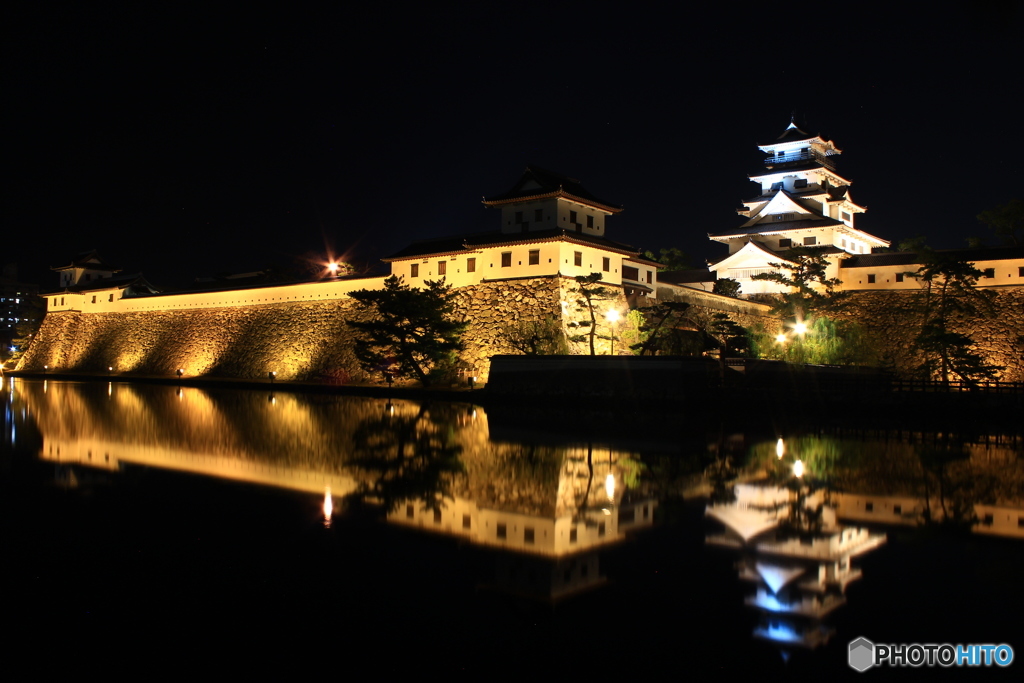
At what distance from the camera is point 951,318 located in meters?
33.5

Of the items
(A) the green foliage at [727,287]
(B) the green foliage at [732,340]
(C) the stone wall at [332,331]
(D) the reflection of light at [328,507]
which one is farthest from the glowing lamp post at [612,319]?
(D) the reflection of light at [328,507]

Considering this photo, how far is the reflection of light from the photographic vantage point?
853 cm

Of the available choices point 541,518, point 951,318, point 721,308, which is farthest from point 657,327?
point 541,518

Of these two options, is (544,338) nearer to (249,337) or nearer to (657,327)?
(657,327)

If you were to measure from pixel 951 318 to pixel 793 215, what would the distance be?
11.3m

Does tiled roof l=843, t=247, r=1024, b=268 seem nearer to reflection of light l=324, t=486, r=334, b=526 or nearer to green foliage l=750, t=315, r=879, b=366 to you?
A: green foliage l=750, t=315, r=879, b=366

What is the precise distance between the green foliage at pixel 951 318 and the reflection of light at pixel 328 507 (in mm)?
20678

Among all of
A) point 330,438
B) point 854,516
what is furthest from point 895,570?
point 330,438

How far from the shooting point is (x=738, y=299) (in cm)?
3709

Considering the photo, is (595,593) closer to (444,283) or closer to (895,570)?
(895,570)

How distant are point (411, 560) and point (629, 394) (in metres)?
17.3

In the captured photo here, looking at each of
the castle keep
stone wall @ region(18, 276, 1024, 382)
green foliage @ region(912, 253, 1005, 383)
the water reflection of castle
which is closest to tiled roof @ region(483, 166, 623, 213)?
the castle keep

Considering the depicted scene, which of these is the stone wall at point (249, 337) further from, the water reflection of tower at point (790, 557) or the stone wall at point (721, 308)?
the water reflection of tower at point (790, 557)

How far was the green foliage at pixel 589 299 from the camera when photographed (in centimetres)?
2781
